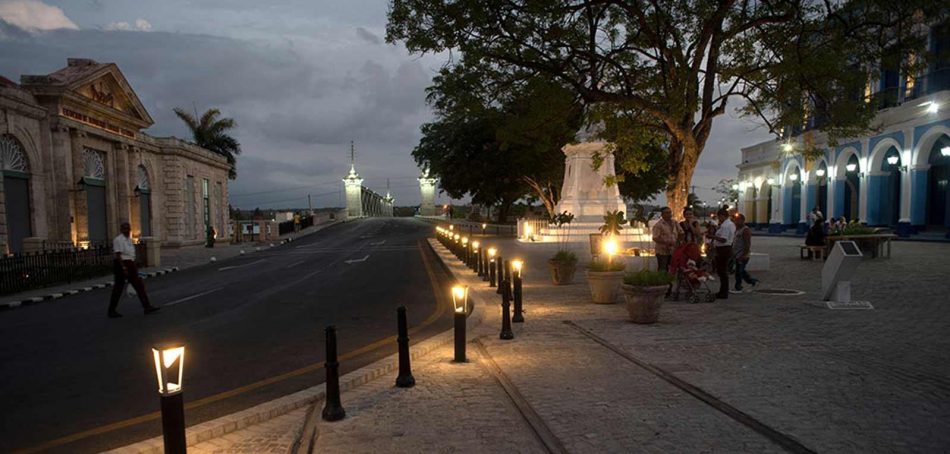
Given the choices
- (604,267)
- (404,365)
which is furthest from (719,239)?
(404,365)

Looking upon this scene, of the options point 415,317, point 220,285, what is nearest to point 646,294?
point 415,317

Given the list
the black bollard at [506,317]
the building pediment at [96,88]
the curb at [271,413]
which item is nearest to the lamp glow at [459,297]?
the curb at [271,413]

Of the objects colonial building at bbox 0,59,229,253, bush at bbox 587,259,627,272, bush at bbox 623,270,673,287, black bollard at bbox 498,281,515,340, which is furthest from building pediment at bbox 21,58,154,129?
bush at bbox 623,270,673,287

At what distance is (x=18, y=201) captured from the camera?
74.0ft

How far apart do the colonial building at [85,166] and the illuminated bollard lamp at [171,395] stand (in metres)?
21.2

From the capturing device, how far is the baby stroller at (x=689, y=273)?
36.0 feet

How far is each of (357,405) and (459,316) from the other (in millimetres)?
1826

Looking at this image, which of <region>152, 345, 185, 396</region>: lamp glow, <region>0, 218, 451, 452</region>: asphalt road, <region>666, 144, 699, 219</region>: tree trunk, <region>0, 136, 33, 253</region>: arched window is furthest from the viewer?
<region>0, 136, 33, 253</region>: arched window

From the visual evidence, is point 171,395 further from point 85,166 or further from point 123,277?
point 85,166

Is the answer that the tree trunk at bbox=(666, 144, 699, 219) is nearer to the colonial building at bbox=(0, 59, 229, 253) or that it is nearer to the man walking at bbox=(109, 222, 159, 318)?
the man walking at bbox=(109, 222, 159, 318)

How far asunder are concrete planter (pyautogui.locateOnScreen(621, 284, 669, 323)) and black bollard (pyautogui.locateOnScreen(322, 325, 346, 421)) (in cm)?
527

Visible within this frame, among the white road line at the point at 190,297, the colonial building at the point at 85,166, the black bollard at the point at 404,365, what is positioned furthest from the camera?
the colonial building at the point at 85,166

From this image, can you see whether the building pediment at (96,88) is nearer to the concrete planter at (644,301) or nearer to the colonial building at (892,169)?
the concrete planter at (644,301)

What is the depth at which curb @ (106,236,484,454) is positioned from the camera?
4.41 m
